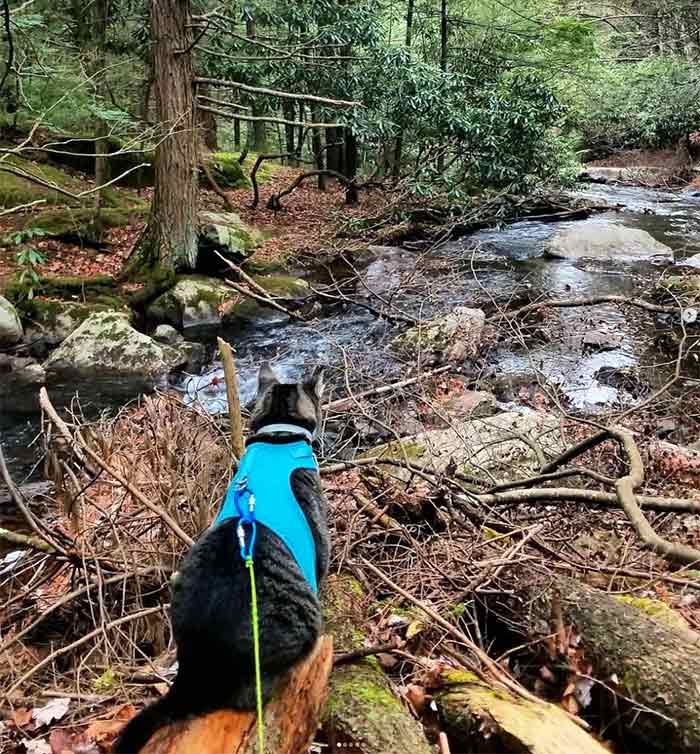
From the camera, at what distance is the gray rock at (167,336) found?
30.9 feet

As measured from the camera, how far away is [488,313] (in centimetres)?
995

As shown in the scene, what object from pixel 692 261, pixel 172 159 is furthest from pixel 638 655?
pixel 692 261

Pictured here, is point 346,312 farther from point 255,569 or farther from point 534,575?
point 255,569

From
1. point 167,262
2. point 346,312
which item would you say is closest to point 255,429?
point 346,312

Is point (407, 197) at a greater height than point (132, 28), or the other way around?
point (132, 28)

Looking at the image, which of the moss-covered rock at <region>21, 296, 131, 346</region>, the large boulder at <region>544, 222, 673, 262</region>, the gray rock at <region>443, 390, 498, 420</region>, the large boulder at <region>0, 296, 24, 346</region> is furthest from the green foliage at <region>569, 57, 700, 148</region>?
the large boulder at <region>0, 296, 24, 346</region>

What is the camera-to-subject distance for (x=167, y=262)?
10.7 m

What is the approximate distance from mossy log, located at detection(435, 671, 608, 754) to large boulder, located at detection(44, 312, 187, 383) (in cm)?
679

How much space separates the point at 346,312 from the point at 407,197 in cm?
585

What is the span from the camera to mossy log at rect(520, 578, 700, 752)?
2.29 metres

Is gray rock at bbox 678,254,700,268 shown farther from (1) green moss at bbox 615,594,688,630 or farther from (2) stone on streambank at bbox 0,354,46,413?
(2) stone on streambank at bbox 0,354,46,413

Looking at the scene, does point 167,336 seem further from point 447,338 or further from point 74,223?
point 447,338

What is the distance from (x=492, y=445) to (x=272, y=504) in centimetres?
291

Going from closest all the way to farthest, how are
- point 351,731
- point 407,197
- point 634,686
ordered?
point 351,731 < point 634,686 < point 407,197
